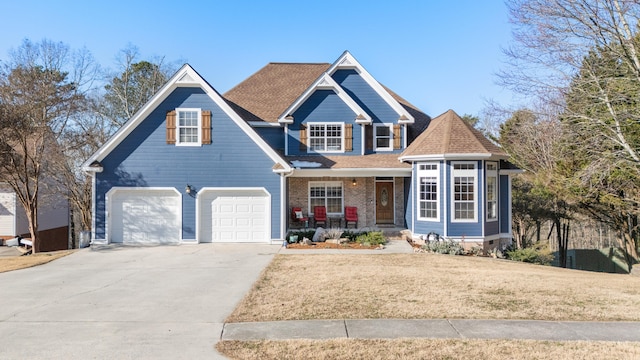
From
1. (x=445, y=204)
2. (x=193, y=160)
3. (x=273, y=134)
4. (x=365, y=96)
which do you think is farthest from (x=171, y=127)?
(x=445, y=204)

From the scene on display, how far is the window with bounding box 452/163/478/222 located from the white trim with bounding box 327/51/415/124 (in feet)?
15.0

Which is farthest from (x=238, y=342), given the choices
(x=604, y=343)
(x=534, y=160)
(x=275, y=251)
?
(x=534, y=160)

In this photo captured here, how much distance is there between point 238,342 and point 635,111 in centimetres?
1417

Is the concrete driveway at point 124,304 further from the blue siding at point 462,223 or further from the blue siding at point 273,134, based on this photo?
the blue siding at point 462,223

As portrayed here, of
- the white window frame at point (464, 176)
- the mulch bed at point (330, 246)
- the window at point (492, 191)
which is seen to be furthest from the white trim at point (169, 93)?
the window at point (492, 191)

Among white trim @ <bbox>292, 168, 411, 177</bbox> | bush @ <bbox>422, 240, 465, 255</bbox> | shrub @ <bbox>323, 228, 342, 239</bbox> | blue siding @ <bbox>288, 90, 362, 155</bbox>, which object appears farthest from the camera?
blue siding @ <bbox>288, 90, 362, 155</bbox>

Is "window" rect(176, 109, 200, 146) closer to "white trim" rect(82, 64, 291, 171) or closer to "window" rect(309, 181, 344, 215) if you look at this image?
"white trim" rect(82, 64, 291, 171)

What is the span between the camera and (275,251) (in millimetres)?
15344

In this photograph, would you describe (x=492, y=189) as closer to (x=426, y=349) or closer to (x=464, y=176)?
(x=464, y=176)

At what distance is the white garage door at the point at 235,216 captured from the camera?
17219 millimetres

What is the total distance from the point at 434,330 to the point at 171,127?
1407 cm

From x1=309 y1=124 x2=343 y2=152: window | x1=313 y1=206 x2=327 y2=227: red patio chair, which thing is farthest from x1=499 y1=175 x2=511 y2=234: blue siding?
x1=313 y1=206 x2=327 y2=227: red patio chair

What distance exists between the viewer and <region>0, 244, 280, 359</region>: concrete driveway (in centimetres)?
611

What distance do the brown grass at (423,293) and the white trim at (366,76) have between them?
9061 mm
